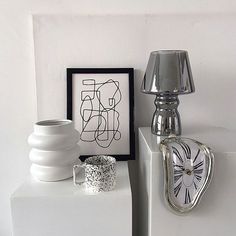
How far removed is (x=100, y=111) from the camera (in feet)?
3.77

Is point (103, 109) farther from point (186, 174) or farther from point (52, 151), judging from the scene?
point (186, 174)

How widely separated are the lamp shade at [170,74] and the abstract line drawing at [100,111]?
223mm

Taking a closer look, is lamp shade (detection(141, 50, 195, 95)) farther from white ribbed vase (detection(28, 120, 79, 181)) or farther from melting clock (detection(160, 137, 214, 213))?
white ribbed vase (detection(28, 120, 79, 181))

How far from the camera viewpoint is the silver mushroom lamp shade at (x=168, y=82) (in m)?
0.94

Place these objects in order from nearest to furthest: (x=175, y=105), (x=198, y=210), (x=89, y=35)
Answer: (x=198, y=210) < (x=175, y=105) < (x=89, y=35)

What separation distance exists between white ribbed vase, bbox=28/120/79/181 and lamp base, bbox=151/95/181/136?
0.30m

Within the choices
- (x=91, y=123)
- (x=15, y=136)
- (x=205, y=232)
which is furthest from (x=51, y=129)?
(x=205, y=232)

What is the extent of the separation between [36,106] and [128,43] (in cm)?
44

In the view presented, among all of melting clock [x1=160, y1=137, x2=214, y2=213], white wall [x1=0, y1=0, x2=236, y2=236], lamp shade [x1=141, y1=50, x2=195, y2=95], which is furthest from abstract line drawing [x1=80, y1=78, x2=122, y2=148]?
melting clock [x1=160, y1=137, x2=214, y2=213]

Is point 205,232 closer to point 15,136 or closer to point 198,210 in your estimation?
point 198,210

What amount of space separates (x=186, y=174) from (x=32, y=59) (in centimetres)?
74

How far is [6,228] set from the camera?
128cm

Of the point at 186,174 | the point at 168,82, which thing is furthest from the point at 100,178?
the point at 168,82

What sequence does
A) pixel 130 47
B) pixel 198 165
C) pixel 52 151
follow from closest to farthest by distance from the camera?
pixel 198 165 → pixel 52 151 → pixel 130 47
